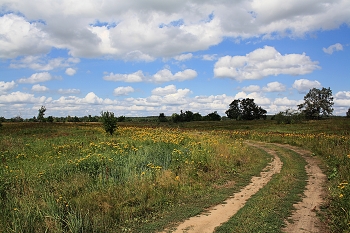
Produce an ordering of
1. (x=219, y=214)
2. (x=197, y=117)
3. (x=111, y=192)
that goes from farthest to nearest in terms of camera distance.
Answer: (x=197, y=117) → (x=111, y=192) → (x=219, y=214)

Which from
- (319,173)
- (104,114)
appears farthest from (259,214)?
(104,114)

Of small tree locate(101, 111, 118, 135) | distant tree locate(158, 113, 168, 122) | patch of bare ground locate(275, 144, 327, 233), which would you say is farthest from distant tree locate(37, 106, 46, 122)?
patch of bare ground locate(275, 144, 327, 233)

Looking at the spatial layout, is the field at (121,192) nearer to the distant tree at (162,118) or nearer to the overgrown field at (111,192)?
the overgrown field at (111,192)

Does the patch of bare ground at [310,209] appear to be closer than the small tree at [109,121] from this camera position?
Yes

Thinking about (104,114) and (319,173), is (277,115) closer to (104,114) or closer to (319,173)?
(104,114)

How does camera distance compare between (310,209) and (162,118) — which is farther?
(162,118)

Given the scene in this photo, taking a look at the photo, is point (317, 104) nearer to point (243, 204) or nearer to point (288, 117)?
point (288, 117)

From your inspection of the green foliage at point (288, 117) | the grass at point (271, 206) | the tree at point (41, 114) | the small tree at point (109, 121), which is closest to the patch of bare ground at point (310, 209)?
the grass at point (271, 206)

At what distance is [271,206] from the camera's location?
25.7 feet

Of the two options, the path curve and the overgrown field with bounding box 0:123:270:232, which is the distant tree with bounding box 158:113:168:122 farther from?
the path curve

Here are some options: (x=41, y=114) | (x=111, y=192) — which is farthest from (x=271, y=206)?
(x=41, y=114)

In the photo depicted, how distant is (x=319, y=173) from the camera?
12.9 m

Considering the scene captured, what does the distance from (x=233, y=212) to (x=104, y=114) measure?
22.9 meters

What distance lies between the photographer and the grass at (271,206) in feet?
21.3
